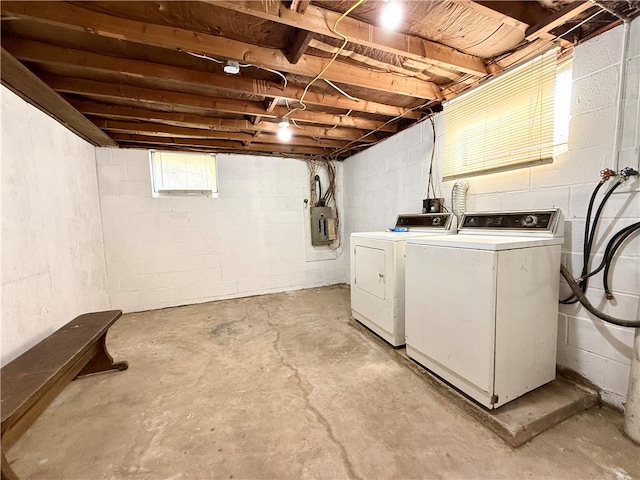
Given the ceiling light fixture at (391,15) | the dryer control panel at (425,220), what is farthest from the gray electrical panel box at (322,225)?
the ceiling light fixture at (391,15)

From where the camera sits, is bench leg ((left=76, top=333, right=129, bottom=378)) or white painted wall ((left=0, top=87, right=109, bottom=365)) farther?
bench leg ((left=76, top=333, right=129, bottom=378))

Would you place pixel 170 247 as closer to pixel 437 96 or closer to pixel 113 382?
pixel 113 382

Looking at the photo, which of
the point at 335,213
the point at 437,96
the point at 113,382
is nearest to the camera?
the point at 113,382

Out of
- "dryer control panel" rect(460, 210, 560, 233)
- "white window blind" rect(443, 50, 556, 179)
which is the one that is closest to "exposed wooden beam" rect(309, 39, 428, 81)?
"white window blind" rect(443, 50, 556, 179)

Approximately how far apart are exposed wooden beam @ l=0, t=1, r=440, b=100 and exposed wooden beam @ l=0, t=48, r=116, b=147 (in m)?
0.45

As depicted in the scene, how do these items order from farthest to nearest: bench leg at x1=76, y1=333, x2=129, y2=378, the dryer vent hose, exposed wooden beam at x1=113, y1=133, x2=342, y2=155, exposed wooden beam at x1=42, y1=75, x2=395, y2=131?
exposed wooden beam at x1=113, y1=133, x2=342, y2=155, the dryer vent hose, bench leg at x1=76, y1=333, x2=129, y2=378, exposed wooden beam at x1=42, y1=75, x2=395, y2=131

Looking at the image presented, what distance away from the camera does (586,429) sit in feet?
4.67

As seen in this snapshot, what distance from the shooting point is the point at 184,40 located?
1479 millimetres

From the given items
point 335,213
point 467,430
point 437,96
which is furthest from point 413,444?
point 335,213

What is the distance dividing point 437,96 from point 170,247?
3585 millimetres

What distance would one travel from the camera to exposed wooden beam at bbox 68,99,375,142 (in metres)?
2.30

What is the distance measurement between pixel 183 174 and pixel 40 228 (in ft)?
5.86

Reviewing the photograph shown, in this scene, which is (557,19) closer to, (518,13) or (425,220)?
(518,13)

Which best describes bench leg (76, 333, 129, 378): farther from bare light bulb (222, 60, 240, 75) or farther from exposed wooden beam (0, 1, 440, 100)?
bare light bulb (222, 60, 240, 75)
